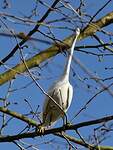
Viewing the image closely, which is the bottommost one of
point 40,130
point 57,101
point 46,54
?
point 40,130

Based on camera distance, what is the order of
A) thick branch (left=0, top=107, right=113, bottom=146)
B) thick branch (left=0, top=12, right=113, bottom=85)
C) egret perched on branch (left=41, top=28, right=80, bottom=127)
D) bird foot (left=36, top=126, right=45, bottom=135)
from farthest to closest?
thick branch (left=0, top=12, right=113, bottom=85), egret perched on branch (left=41, top=28, right=80, bottom=127), bird foot (left=36, top=126, right=45, bottom=135), thick branch (left=0, top=107, right=113, bottom=146)

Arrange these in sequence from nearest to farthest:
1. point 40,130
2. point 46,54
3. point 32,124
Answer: point 40,130, point 32,124, point 46,54

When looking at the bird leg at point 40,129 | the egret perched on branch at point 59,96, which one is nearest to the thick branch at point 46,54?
the egret perched on branch at point 59,96

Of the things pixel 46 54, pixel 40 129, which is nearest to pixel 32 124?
pixel 40 129

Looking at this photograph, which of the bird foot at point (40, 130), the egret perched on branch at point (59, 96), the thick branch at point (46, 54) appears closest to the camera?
the bird foot at point (40, 130)

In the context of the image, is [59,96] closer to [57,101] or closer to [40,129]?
[57,101]

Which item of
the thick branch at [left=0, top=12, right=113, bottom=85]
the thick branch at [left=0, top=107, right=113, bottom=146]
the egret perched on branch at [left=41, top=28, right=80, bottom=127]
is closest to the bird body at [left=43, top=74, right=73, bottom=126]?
the egret perched on branch at [left=41, top=28, right=80, bottom=127]

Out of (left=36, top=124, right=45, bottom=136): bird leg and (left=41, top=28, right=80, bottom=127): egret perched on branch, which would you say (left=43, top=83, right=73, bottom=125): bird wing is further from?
(left=36, top=124, right=45, bottom=136): bird leg

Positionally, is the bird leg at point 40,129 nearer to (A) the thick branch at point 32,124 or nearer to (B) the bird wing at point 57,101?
(A) the thick branch at point 32,124

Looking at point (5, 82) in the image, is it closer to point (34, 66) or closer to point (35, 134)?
point (34, 66)

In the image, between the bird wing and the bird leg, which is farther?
the bird wing

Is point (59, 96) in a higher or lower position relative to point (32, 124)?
higher

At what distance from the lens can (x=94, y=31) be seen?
13.4 ft

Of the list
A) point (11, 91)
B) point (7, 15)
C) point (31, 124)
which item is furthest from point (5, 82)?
point (7, 15)
